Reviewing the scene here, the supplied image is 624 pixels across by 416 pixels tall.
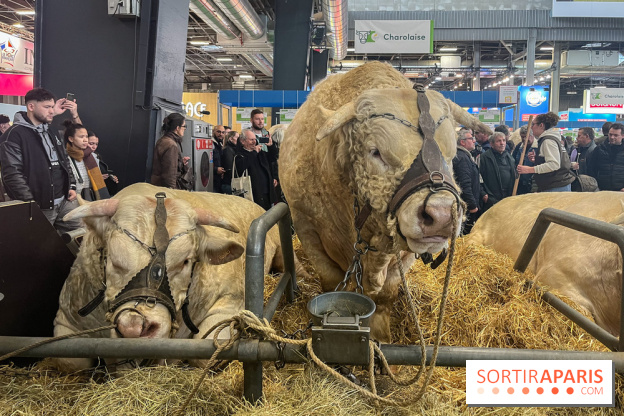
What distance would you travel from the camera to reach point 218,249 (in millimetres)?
2643

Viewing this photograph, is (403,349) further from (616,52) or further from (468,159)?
(616,52)

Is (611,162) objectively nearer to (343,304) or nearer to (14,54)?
(343,304)

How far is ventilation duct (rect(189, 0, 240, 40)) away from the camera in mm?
11367

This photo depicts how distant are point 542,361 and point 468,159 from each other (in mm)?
4794

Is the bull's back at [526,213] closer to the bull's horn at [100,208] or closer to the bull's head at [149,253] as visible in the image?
the bull's head at [149,253]

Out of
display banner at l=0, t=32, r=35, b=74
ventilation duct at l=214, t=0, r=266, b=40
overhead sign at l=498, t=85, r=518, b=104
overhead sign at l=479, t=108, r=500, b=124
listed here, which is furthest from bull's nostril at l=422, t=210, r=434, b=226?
display banner at l=0, t=32, r=35, b=74

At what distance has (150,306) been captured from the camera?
7.16 feet

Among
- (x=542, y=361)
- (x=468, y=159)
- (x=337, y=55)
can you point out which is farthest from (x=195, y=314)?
(x=337, y=55)

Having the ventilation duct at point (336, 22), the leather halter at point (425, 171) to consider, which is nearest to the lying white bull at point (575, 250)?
the leather halter at point (425, 171)

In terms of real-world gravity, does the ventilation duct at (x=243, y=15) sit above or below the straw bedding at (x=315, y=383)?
above

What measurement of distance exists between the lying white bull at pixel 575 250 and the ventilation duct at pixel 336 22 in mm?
8415

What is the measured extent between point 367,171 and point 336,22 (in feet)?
38.0

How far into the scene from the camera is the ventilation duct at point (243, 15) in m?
11.6

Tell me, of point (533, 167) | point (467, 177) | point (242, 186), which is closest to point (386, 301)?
point (467, 177)
